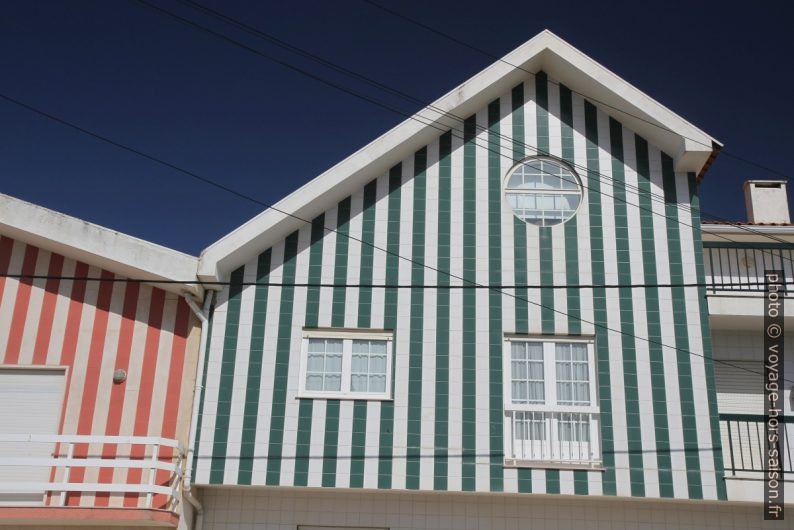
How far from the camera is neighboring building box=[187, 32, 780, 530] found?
44.5ft

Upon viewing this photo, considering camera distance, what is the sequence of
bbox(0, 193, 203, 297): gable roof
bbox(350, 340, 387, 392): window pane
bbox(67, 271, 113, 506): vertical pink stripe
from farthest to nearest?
bbox(350, 340, 387, 392): window pane → bbox(0, 193, 203, 297): gable roof → bbox(67, 271, 113, 506): vertical pink stripe

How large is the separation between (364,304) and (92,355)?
15.1ft

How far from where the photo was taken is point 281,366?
14.1 metres

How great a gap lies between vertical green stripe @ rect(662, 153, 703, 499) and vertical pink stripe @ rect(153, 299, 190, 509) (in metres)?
8.18

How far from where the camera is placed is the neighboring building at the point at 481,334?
13.6 meters

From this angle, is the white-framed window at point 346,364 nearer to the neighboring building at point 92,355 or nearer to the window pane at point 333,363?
the window pane at point 333,363

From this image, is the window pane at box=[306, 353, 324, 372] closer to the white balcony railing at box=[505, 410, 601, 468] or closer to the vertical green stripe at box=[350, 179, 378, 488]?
the vertical green stripe at box=[350, 179, 378, 488]

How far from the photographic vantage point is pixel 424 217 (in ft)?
49.7

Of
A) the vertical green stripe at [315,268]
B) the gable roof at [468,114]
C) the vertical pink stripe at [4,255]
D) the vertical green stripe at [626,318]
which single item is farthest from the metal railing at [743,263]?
the vertical pink stripe at [4,255]

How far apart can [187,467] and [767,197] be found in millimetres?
13722

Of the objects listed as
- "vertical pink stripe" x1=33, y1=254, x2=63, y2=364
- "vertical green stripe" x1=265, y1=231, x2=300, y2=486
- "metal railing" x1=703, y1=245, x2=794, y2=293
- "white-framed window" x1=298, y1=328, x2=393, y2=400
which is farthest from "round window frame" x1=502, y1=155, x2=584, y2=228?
"vertical pink stripe" x1=33, y1=254, x2=63, y2=364

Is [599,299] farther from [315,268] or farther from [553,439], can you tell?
[315,268]

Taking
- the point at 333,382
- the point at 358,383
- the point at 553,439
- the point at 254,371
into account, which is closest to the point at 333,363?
the point at 333,382

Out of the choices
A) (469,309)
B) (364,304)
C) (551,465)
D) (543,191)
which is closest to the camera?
(551,465)
